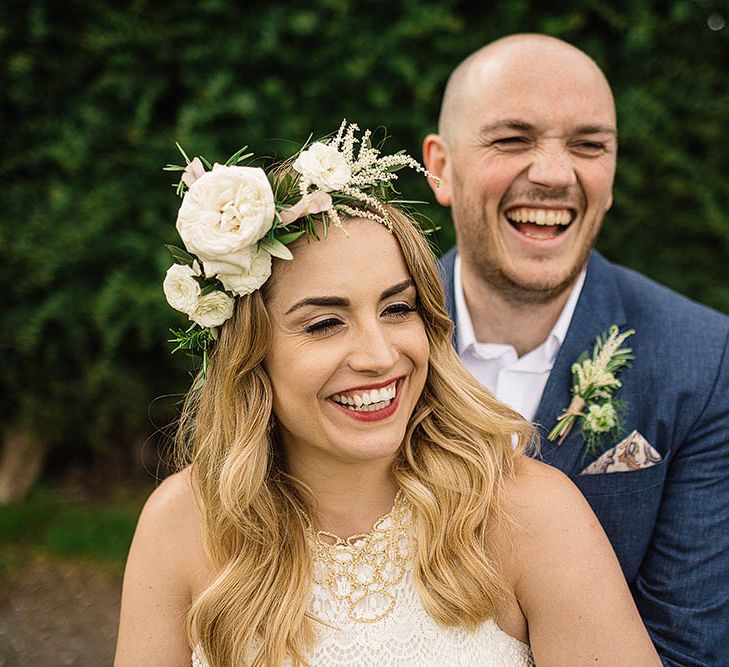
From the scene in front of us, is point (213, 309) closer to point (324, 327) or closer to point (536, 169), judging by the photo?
point (324, 327)

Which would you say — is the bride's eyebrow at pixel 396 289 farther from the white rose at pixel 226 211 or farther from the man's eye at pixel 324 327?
the white rose at pixel 226 211

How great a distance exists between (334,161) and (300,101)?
2752 millimetres

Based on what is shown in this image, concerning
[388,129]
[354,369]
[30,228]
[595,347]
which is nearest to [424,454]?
[354,369]

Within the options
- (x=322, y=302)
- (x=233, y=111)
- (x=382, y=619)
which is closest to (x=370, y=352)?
(x=322, y=302)

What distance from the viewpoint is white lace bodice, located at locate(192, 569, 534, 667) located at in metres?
2.45

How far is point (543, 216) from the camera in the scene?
3.23m

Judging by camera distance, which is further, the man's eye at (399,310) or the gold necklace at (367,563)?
the gold necklace at (367,563)

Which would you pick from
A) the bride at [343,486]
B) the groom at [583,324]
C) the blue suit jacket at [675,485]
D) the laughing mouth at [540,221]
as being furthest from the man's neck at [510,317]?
the bride at [343,486]

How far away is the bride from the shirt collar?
75 cm

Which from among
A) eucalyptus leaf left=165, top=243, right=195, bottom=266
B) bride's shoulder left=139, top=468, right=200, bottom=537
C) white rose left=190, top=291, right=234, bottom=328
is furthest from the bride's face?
bride's shoulder left=139, top=468, right=200, bottom=537

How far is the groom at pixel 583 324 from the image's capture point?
9.58ft

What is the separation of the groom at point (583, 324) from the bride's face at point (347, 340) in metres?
0.89

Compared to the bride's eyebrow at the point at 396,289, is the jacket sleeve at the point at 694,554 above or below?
below

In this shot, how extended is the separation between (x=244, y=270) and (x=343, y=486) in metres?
0.72
